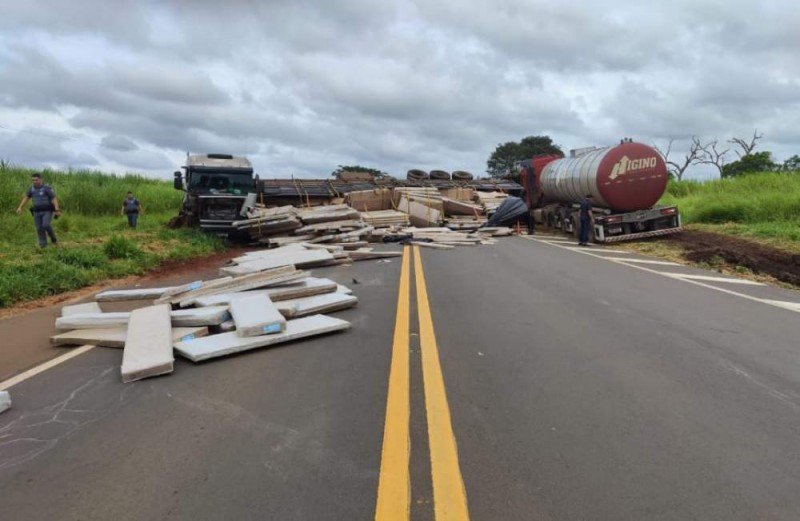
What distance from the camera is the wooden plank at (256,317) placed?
19.4ft

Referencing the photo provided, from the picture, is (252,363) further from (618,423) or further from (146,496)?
(618,423)

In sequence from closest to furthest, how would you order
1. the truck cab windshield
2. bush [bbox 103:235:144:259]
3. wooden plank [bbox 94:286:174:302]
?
wooden plank [bbox 94:286:174:302] < bush [bbox 103:235:144:259] < the truck cab windshield

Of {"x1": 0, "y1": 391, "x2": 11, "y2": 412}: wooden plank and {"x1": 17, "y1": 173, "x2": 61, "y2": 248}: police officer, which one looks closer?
{"x1": 0, "y1": 391, "x2": 11, "y2": 412}: wooden plank

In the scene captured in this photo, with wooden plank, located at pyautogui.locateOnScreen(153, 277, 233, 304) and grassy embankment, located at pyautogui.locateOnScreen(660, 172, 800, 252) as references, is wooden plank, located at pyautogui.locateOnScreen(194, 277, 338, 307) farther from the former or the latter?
grassy embankment, located at pyautogui.locateOnScreen(660, 172, 800, 252)

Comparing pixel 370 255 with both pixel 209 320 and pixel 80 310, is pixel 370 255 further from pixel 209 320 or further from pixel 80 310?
pixel 209 320

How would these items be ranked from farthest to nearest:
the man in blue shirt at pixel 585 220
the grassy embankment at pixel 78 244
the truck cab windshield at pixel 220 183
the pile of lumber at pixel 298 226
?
1. the truck cab windshield at pixel 220 183
2. the man in blue shirt at pixel 585 220
3. the pile of lumber at pixel 298 226
4. the grassy embankment at pixel 78 244

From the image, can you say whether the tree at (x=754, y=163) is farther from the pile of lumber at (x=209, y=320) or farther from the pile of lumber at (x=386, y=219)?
the pile of lumber at (x=209, y=320)

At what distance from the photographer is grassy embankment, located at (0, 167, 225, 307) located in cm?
965

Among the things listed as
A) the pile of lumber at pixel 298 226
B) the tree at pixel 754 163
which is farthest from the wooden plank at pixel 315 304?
the tree at pixel 754 163

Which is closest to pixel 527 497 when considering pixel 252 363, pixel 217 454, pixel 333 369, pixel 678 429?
pixel 678 429

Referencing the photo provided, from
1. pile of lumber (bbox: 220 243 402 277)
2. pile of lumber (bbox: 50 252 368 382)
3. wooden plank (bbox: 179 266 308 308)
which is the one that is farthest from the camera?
Result: pile of lumber (bbox: 220 243 402 277)

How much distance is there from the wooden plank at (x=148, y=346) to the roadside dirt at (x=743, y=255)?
10854 mm

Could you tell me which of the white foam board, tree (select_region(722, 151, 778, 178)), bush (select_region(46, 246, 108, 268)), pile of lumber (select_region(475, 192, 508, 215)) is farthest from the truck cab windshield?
tree (select_region(722, 151, 778, 178))

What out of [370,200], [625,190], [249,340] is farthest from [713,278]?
[370,200]
